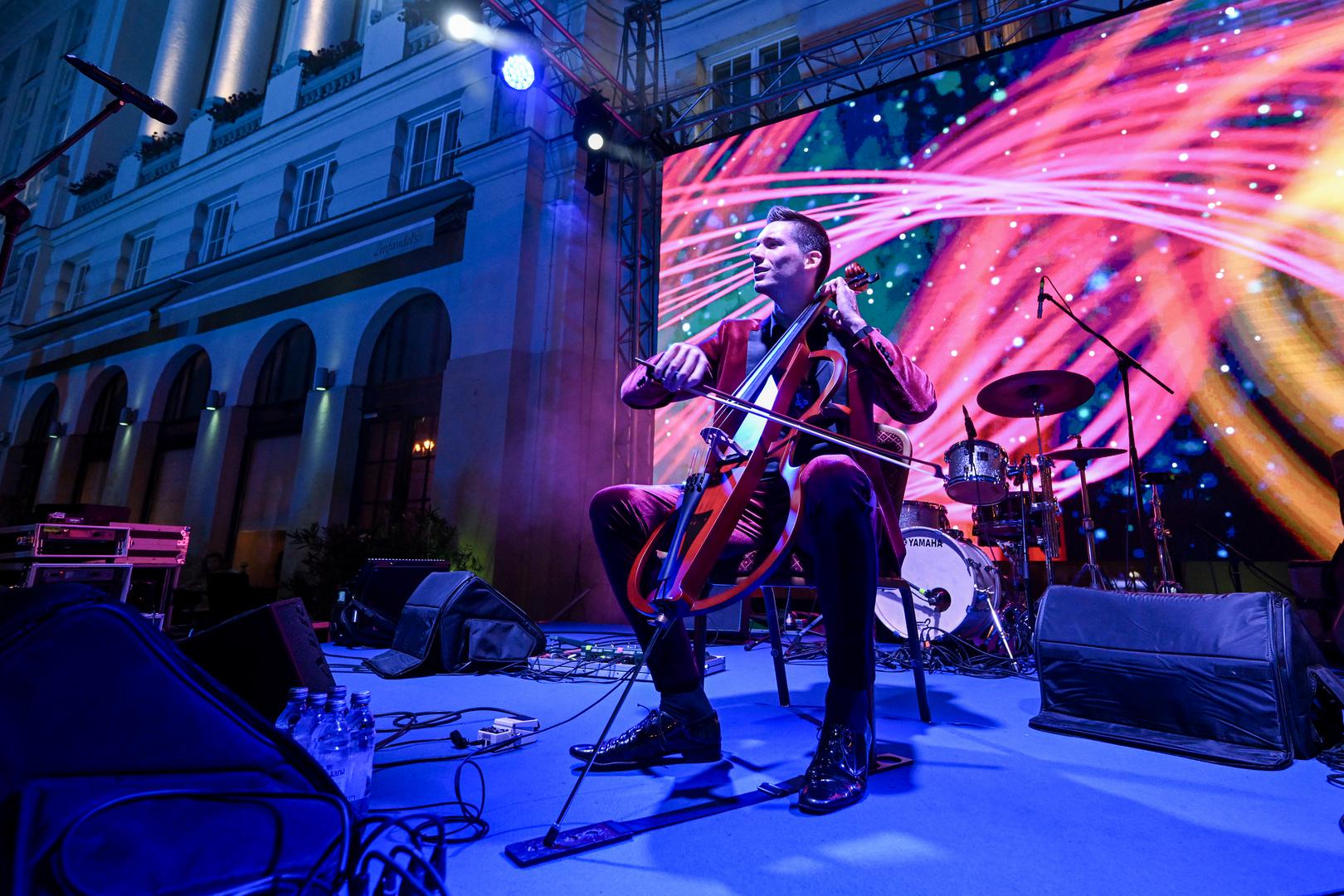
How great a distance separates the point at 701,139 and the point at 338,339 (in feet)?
16.1

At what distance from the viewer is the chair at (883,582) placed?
1.74 metres

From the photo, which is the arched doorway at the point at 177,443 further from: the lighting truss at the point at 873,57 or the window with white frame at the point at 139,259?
the lighting truss at the point at 873,57

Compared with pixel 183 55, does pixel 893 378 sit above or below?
below

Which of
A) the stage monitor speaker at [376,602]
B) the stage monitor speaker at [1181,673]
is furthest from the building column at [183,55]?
the stage monitor speaker at [1181,673]

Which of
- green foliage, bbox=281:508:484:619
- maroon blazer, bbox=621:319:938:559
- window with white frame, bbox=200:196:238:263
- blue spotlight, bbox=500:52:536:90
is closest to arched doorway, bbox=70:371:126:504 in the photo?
window with white frame, bbox=200:196:238:263

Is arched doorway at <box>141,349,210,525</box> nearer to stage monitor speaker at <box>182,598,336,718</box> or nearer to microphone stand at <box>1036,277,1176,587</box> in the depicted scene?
stage monitor speaker at <box>182,598,336,718</box>

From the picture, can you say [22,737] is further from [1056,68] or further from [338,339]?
[338,339]

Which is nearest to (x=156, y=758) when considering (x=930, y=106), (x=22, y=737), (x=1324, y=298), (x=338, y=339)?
(x=22, y=737)

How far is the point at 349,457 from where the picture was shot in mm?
7797

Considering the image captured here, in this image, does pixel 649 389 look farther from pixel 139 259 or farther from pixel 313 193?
pixel 139 259

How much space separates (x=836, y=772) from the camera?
53.6 inches

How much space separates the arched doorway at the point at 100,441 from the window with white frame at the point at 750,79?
33.3ft

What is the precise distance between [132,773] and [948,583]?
141 inches

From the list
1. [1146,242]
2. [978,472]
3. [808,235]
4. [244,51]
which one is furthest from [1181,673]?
[244,51]
